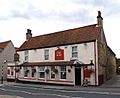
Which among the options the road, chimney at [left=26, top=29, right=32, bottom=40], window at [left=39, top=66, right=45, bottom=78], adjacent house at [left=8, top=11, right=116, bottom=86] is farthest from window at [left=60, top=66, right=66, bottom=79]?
chimney at [left=26, top=29, right=32, bottom=40]

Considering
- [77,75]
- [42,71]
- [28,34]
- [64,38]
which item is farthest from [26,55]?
[77,75]

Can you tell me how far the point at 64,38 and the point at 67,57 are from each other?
10.7ft

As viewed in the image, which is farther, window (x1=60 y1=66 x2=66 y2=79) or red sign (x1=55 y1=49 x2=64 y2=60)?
red sign (x1=55 y1=49 x2=64 y2=60)

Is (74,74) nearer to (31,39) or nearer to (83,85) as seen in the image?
(83,85)

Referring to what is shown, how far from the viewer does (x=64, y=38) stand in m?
31.7

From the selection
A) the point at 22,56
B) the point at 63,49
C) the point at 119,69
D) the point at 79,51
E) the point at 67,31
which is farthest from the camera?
the point at 119,69

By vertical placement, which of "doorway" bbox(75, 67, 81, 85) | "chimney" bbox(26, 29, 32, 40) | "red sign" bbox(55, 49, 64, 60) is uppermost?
"chimney" bbox(26, 29, 32, 40)

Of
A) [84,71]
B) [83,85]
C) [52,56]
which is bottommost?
[83,85]

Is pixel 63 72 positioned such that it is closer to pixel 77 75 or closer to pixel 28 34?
pixel 77 75

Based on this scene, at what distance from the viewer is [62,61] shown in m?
30.3

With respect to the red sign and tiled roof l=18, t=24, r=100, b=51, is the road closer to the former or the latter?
tiled roof l=18, t=24, r=100, b=51

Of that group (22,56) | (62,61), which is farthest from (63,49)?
(22,56)

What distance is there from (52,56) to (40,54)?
281cm

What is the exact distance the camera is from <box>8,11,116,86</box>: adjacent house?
88.9ft
